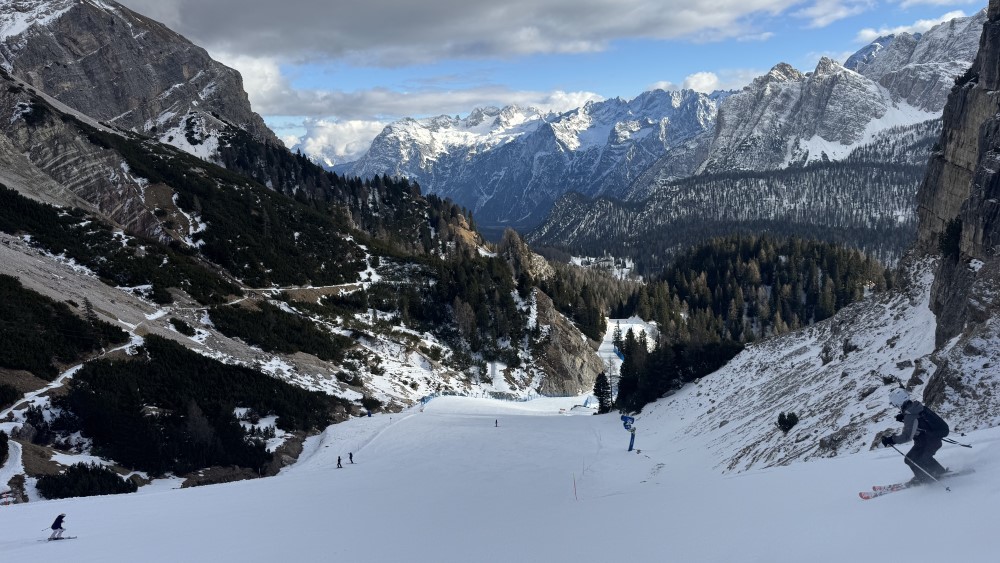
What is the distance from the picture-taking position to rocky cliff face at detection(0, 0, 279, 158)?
429ft

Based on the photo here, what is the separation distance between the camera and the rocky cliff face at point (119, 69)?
5148 inches

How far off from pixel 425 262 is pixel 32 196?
52839 mm

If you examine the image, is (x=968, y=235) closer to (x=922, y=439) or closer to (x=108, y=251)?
(x=922, y=439)

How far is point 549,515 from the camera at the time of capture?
16.5 metres

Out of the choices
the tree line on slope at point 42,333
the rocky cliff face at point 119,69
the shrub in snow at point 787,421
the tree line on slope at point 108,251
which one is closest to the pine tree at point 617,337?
the tree line on slope at point 108,251

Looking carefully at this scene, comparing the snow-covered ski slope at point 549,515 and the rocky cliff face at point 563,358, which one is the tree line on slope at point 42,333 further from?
the rocky cliff face at point 563,358

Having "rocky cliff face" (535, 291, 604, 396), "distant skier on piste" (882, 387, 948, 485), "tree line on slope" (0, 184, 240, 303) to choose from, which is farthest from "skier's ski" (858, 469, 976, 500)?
"rocky cliff face" (535, 291, 604, 396)

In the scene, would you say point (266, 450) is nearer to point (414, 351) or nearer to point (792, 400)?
point (792, 400)

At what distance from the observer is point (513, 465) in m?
31.5

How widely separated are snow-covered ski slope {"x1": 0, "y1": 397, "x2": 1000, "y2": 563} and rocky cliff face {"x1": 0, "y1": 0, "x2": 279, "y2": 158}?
12609 centimetres

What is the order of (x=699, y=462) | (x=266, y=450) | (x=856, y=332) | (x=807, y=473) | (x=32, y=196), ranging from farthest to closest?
1. (x=32, y=196)
2. (x=266, y=450)
3. (x=856, y=332)
4. (x=699, y=462)
5. (x=807, y=473)

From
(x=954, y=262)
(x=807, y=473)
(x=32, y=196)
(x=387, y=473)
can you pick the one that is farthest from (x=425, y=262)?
(x=807, y=473)

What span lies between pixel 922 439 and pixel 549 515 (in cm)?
909

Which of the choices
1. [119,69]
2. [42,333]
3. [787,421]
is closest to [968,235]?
[787,421]
